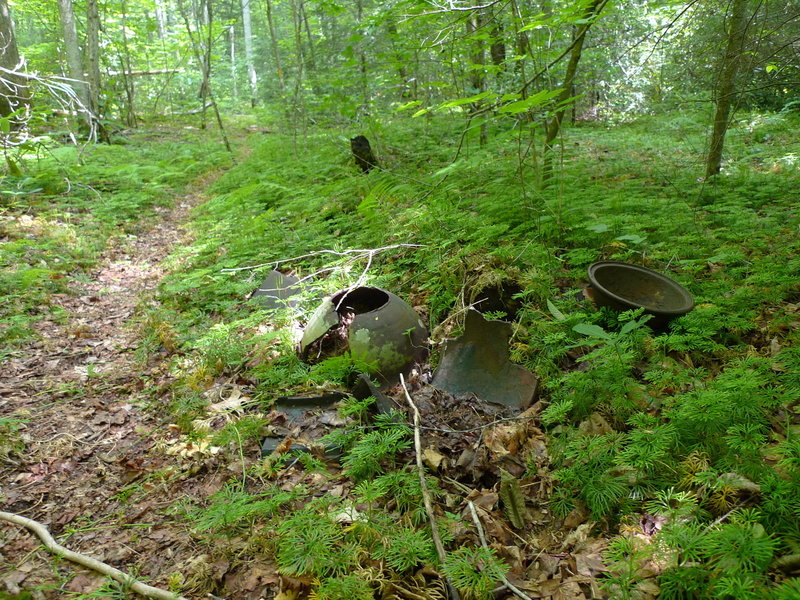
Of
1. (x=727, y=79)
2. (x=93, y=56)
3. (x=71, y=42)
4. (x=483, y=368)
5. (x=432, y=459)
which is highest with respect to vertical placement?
(x=71, y=42)

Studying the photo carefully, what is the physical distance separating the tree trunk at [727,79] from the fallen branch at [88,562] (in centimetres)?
543

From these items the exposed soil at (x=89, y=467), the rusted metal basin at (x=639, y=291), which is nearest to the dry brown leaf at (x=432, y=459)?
the exposed soil at (x=89, y=467)

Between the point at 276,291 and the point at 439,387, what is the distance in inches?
93.3

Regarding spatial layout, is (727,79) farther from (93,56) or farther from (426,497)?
(93,56)

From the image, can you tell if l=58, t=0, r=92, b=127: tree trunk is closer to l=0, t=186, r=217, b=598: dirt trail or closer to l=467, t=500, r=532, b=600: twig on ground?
l=0, t=186, r=217, b=598: dirt trail

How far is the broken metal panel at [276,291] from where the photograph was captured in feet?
15.3

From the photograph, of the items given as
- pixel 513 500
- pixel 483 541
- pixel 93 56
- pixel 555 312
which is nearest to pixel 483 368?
pixel 555 312

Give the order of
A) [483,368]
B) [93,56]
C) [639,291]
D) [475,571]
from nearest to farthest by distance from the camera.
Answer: [475,571]
[483,368]
[639,291]
[93,56]

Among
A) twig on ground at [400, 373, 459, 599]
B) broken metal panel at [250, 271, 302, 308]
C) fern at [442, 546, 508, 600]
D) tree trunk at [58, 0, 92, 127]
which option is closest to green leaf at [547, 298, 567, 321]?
twig on ground at [400, 373, 459, 599]

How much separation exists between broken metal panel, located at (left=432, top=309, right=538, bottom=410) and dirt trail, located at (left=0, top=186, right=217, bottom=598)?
1.85 metres

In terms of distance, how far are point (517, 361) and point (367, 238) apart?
2826 millimetres

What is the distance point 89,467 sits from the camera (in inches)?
113

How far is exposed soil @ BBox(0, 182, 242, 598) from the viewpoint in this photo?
2.17 meters

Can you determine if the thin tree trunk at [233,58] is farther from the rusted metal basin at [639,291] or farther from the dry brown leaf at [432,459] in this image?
the dry brown leaf at [432,459]
